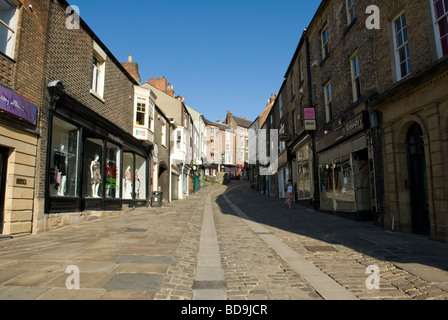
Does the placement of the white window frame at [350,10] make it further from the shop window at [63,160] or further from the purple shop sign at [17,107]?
the purple shop sign at [17,107]

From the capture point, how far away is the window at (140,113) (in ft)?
56.9

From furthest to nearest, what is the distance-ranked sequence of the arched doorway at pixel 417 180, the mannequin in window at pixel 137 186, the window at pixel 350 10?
the mannequin in window at pixel 137 186 < the window at pixel 350 10 < the arched doorway at pixel 417 180

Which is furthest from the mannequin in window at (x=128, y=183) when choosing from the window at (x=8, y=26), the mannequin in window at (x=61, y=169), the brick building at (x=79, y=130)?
the window at (x=8, y=26)

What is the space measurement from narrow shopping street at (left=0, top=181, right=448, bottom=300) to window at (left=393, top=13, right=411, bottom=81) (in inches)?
184

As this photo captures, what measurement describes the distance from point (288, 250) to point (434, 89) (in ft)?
17.1

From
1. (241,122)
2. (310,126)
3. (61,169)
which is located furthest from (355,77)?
(241,122)

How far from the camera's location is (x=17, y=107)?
24.4 feet

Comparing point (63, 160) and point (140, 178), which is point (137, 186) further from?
point (63, 160)

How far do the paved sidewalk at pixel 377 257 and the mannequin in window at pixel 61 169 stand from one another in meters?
6.74

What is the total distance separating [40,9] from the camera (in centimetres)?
867

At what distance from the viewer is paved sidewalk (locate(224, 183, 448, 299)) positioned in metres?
3.94
